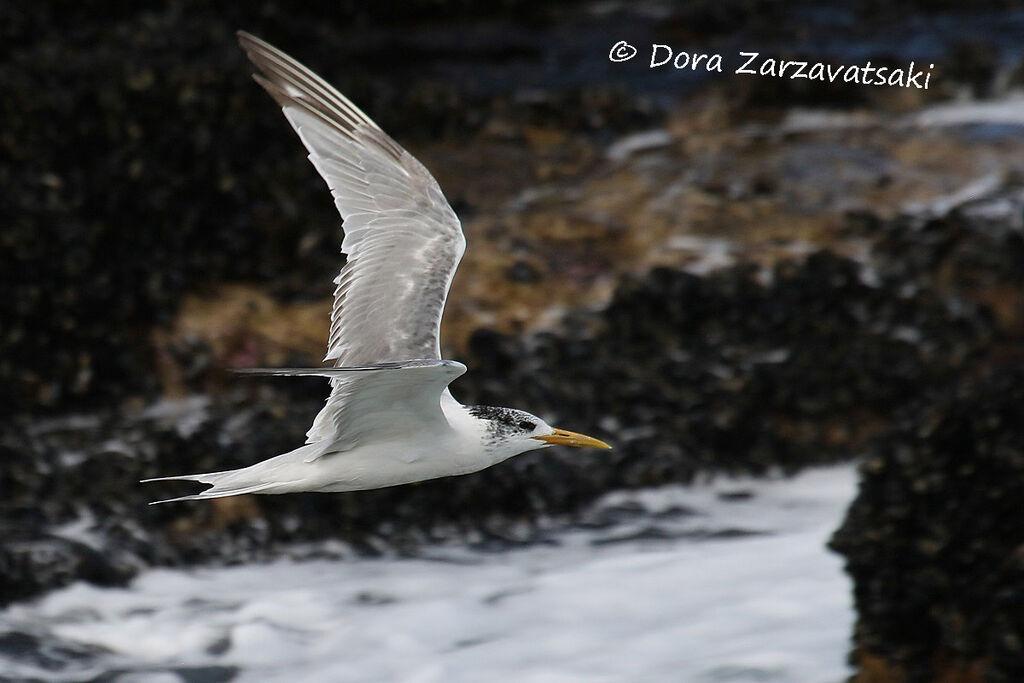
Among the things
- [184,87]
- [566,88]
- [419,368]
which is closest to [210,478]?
[419,368]

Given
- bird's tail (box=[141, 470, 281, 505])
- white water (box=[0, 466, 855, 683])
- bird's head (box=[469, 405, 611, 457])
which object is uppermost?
bird's head (box=[469, 405, 611, 457])

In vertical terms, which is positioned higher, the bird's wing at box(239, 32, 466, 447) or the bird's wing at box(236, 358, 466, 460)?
Result: the bird's wing at box(239, 32, 466, 447)

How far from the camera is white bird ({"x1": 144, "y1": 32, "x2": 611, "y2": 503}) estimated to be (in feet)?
20.0

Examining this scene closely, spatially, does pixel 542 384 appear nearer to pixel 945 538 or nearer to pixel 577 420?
pixel 577 420

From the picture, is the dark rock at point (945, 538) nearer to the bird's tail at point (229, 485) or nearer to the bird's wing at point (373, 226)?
the bird's wing at point (373, 226)

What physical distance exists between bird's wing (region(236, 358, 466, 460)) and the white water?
302 centimetres

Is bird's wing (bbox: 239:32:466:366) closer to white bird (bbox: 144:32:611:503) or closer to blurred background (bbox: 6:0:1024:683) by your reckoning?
white bird (bbox: 144:32:611:503)

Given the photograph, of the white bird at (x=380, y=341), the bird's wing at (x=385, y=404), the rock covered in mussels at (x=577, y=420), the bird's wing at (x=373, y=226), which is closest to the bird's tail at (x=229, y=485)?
the white bird at (x=380, y=341)

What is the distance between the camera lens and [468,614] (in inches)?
370

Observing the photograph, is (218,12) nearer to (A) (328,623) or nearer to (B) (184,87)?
(B) (184,87)

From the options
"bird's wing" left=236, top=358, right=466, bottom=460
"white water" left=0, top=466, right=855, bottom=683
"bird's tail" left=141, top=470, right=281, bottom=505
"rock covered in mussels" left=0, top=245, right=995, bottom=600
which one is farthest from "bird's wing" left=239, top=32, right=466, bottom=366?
"rock covered in mussels" left=0, top=245, right=995, bottom=600

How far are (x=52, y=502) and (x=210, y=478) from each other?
3853mm

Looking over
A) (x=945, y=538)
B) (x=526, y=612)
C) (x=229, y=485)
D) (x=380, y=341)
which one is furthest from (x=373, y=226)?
(x=945, y=538)

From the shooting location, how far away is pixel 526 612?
30.7ft
